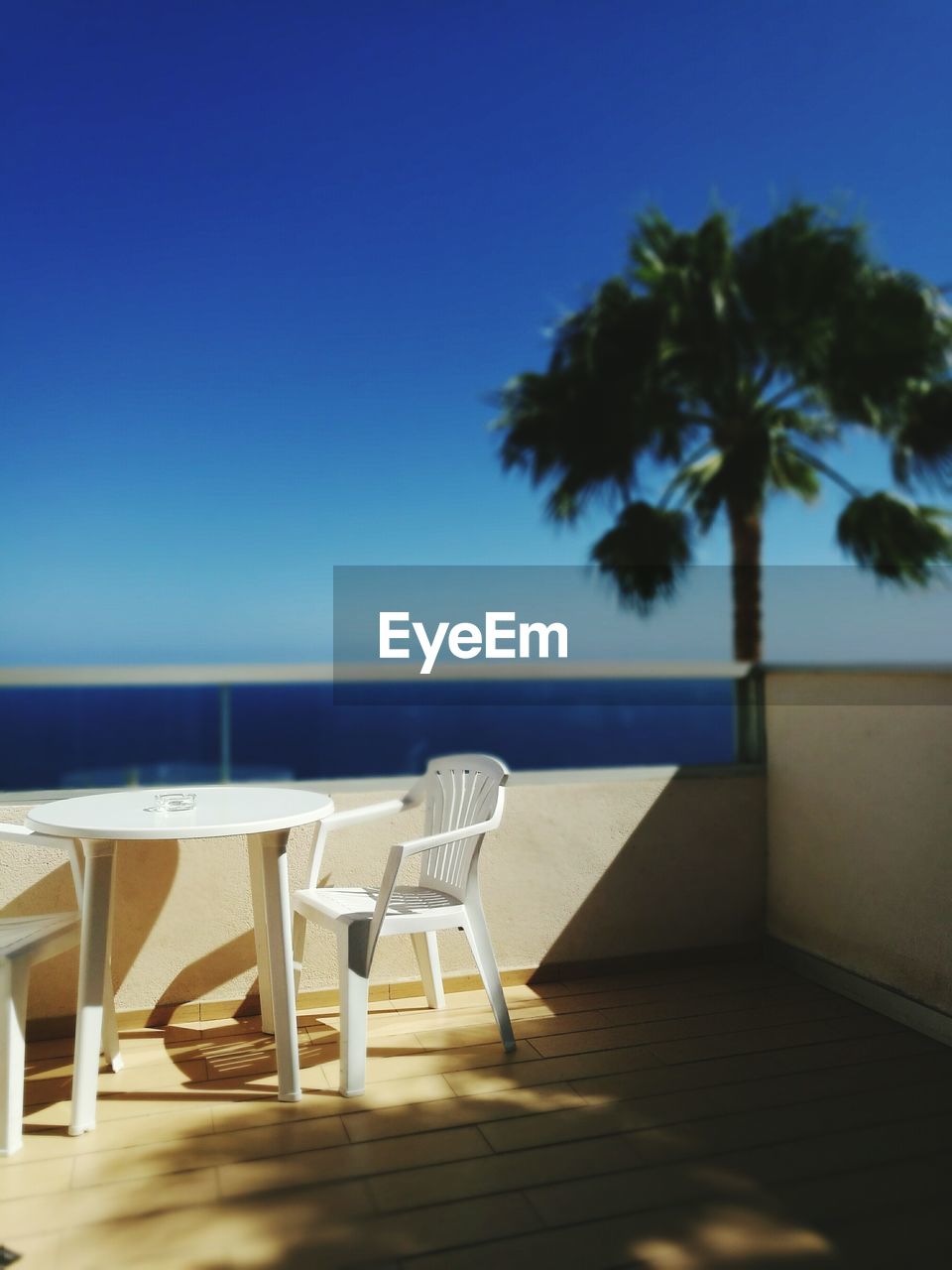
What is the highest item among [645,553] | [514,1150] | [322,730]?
[645,553]

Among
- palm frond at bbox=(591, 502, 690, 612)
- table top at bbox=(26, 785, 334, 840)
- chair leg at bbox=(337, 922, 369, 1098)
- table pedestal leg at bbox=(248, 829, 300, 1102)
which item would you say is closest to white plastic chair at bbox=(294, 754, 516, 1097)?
chair leg at bbox=(337, 922, 369, 1098)

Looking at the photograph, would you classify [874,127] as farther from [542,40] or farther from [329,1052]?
[329,1052]

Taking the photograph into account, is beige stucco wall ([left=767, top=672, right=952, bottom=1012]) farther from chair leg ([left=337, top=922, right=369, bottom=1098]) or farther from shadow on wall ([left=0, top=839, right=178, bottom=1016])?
shadow on wall ([left=0, top=839, right=178, bottom=1016])

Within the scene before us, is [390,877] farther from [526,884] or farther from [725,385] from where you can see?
[725,385]

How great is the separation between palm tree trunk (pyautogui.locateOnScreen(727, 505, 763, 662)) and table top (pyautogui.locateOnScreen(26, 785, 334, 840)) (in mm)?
8171

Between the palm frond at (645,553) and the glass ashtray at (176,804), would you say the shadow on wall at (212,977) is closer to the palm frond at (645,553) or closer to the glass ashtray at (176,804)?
the glass ashtray at (176,804)

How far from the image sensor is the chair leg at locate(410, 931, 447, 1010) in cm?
273

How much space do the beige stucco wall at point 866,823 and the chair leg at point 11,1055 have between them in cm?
229

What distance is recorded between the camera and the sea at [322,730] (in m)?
2.74

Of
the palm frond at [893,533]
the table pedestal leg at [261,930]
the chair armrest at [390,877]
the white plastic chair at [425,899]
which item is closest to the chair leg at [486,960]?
the white plastic chair at [425,899]

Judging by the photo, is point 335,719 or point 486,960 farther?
point 335,719

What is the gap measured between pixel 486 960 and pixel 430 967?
39 cm

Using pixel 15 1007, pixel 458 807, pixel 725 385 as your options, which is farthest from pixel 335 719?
pixel 725 385

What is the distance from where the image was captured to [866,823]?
111 inches
